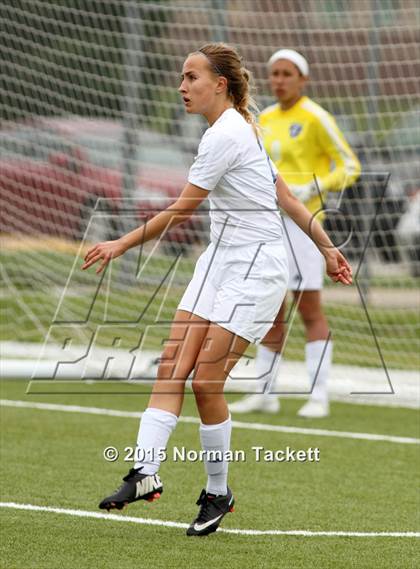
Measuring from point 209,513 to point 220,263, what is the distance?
3.03 feet

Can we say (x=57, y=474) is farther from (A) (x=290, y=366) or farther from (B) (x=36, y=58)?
(B) (x=36, y=58)

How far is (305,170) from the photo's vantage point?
7.56 meters

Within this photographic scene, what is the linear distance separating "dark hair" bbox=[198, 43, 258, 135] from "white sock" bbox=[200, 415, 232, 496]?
1.11 metres

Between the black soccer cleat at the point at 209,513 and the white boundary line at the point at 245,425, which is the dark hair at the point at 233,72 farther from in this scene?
the white boundary line at the point at 245,425

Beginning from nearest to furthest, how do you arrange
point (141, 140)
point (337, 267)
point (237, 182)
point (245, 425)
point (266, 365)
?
point (237, 182) → point (337, 267) → point (245, 425) → point (266, 365) → point (141, 140)

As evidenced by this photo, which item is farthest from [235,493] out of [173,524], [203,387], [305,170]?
[305,170]

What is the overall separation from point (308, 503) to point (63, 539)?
4.05 ft

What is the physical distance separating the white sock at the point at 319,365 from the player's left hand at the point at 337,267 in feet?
9.26

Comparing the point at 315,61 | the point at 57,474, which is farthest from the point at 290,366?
the point at 57,474

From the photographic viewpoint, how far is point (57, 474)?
225 inches

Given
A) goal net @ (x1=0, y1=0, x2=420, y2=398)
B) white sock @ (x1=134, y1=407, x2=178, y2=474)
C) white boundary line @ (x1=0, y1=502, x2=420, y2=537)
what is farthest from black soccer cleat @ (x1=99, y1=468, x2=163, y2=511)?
goal net @ (x1=0, y1=0, x2=420, y2=398)

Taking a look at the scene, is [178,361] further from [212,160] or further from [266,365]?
[266,365]

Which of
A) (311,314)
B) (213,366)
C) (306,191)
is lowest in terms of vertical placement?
(311,314)

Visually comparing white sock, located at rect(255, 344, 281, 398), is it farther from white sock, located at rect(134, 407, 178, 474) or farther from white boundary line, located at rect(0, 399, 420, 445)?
white sock, located at rect(134, 407, 178, 474)
